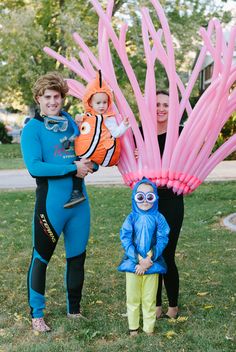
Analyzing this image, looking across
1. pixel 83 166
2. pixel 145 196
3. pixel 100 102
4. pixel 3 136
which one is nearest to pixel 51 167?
pixel 83 166

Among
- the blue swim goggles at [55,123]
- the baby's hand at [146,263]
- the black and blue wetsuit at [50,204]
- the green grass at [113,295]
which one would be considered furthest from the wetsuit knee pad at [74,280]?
the blue swim goggles at [55,123]

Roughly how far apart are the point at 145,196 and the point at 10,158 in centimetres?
1631

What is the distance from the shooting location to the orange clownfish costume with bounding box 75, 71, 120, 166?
3.66m

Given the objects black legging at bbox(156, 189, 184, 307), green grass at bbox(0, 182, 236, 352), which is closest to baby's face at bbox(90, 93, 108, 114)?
black legging at bbox(156, 189, 184, 307)

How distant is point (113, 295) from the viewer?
15.9 ft

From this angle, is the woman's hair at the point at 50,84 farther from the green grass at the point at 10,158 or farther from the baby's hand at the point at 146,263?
the green grass at the point at 10,158

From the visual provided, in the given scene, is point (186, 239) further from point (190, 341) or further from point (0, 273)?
point (190, 341)

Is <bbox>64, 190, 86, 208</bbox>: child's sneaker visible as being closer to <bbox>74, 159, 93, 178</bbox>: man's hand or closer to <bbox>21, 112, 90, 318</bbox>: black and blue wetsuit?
<bbox>21, 112, 90, 318</bbox>: black and blue wetsuit

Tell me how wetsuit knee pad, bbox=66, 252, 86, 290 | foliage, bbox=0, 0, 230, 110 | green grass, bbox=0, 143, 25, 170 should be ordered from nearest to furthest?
wetsuit knee pad, bbox=66, 252, 86, 290
green grass, bbox=0, 143, 25, 170
foliage, bbox=0, 0, 230, 110

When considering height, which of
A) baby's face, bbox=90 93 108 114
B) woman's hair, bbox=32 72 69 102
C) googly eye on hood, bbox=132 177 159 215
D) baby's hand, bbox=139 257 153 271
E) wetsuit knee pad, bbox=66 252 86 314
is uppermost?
woman's hair, bbox=32 72 69 102

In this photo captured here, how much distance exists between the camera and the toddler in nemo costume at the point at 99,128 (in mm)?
3660

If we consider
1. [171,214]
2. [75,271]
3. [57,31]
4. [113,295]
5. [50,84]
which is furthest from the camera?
[57,31]

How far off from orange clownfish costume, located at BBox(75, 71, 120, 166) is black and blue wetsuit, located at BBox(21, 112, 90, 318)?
147mm

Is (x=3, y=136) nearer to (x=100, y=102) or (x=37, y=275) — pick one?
(x=37, y=275)
